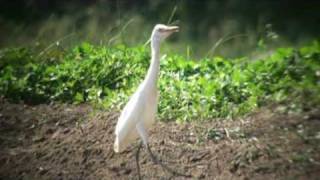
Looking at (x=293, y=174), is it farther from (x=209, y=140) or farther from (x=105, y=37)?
(x=105, y=37)

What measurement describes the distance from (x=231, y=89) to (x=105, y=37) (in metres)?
2.70

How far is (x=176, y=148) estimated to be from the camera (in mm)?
5875

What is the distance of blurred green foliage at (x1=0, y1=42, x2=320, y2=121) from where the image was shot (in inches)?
252

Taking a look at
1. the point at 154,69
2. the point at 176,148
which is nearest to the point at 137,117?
the point at 154,69

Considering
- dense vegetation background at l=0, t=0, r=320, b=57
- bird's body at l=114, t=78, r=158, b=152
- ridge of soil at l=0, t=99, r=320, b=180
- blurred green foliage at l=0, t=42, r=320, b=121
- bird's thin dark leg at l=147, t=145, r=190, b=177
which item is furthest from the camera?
dense vegetation background at l=0, t=0, r=320, b=57

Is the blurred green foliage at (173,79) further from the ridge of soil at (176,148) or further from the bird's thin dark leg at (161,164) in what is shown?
the bird's thin dark leg at (161,164)

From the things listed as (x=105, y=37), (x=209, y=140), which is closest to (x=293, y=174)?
(x=209, y=140)

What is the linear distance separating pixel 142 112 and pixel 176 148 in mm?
527

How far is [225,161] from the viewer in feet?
17.9

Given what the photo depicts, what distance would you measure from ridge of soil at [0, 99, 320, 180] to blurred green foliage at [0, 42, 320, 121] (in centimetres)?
26

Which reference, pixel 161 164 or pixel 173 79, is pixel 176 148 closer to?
pixel 161 164

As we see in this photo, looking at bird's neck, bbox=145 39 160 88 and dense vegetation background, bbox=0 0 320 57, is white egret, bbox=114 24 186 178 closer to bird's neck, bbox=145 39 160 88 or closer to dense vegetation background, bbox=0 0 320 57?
bird's neck, bbox=145 39 160 88

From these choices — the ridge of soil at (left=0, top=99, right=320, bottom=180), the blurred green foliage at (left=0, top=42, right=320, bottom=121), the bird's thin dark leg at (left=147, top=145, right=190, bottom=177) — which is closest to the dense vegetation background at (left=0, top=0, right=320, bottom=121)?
the blurred green foliage at (left=0, top=42, right=320, bottom=121)

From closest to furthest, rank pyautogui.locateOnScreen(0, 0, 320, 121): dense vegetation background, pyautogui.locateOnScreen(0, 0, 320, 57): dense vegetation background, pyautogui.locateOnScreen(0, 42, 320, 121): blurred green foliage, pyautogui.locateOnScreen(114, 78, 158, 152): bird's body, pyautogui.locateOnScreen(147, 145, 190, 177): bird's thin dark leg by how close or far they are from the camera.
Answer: pyautogui.locateOnScreen(147, 145, 190, 177): bird's thin dark leg < pyautogui.locateOnScreen(114, 78, 158, 152): bird's body < pyautogui.locateOnScreen(0, 42, 320, 121): blurred green foliage < pyautogui.locateOnScreen(0, 0, 320, 121): dense vegetation background < pyautogui.locateOnScreen(0, 0, 320, 57): dense vegetation background
